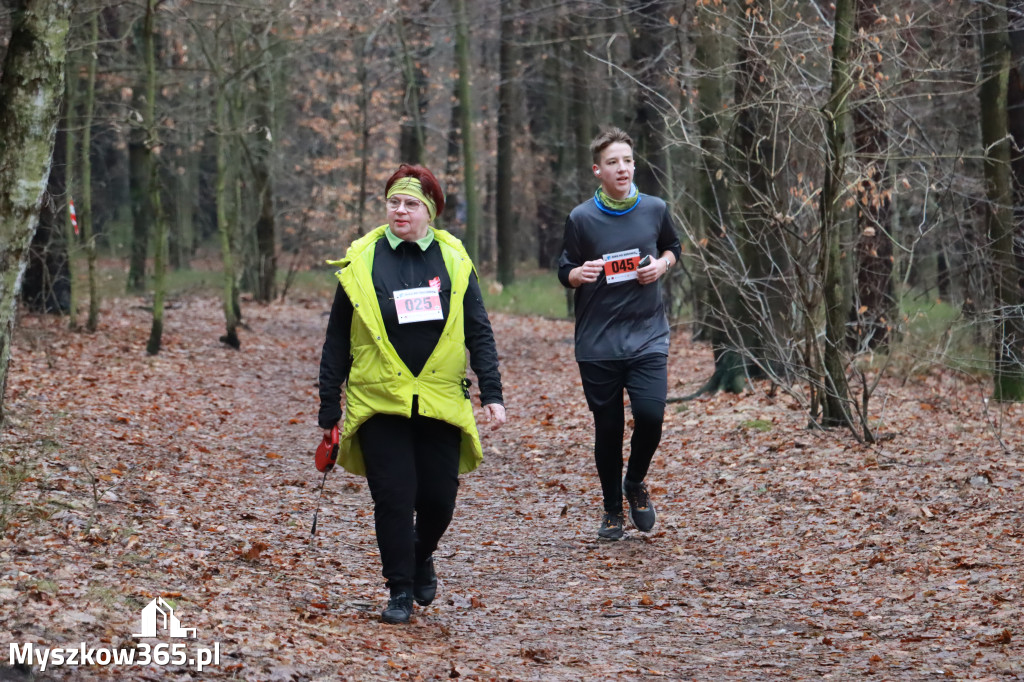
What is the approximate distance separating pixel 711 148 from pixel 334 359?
8600 mm

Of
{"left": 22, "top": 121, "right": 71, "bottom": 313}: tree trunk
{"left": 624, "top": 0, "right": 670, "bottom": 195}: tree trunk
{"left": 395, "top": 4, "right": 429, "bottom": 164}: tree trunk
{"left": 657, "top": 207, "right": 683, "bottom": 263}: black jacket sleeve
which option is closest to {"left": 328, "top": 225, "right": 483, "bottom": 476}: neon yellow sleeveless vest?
{"left": 657, "top": 207, "right": 683, "bottom": 263}: black jacket sleeve

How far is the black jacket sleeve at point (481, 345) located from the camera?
516 centimetres

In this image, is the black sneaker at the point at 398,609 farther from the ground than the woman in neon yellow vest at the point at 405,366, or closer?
closer

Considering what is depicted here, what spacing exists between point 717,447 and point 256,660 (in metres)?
6.25

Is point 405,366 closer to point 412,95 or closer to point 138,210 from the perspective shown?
point 138,210

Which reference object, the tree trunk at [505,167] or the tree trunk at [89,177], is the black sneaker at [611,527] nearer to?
the tree trunk at [89,177]

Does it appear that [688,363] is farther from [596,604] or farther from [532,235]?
[532,235]

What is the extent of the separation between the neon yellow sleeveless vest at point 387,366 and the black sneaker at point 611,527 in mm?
2181

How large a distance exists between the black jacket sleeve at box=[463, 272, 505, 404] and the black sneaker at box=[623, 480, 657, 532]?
2040mm

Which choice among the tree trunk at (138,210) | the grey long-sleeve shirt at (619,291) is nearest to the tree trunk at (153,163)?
the grey long-sleeve shirt at (619,291)

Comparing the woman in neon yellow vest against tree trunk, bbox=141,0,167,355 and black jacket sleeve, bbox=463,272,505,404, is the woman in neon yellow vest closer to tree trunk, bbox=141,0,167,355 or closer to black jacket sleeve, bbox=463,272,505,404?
black jacket sleeve, bbox=463,272,505,404

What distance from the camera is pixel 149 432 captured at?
32.9 ft

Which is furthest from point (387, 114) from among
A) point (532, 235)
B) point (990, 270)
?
point (990, 270)

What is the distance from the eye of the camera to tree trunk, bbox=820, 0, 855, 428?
8.27 metres
